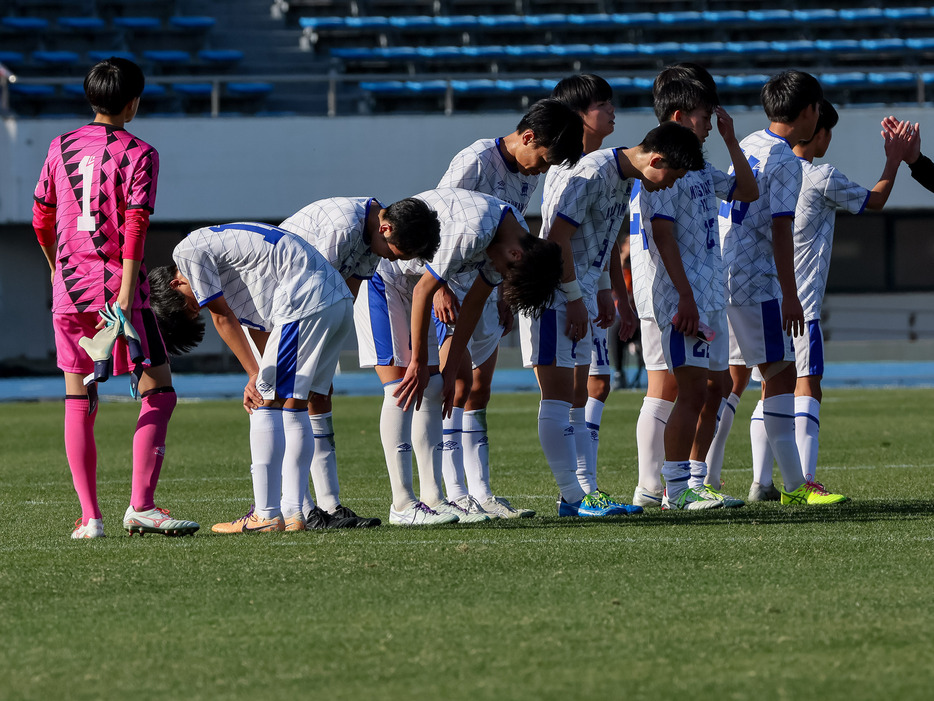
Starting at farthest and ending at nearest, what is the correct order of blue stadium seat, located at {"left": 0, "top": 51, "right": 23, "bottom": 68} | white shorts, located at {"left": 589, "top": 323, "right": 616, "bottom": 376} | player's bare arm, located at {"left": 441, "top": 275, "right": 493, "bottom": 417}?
blue stadium seat, located at {"left": 0, "top": 51, "right": 23, "bottom": 68}, white shorts, located at {"left": 589, "top": 323, "right": 616, "bottom": 376}, player's bare arm, located at {"left": 441, "top": 275, "right": 493, "bottom": 417}

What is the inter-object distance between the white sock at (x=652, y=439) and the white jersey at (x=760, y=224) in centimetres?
63

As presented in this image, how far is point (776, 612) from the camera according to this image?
3.40 metres

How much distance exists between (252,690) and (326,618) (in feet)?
2.32

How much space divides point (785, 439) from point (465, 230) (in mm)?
2124

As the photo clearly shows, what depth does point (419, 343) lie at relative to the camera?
5.07 metres

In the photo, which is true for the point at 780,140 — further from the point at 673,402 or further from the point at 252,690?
the point at 252,690

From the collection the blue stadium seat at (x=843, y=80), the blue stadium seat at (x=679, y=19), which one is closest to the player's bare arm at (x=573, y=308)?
the blue stadium seat at (x=843, y=80)

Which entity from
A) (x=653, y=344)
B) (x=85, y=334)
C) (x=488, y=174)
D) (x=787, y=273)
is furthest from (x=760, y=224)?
(x=85, y=334)

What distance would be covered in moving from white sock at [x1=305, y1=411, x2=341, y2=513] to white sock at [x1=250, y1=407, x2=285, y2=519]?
43 cm

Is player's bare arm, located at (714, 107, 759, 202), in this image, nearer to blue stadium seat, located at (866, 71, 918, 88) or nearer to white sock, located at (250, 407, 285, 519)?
white sock, located at (250, 407, 285, 519)

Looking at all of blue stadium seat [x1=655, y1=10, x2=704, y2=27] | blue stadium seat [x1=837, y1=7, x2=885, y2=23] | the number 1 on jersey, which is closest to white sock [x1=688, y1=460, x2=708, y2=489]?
the number 1 on jersey

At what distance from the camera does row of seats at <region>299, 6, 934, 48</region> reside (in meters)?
25.6

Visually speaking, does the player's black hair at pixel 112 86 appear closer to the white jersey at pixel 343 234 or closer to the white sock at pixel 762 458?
the white jersey at pixel 343 234

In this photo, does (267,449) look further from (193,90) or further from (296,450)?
(193,90)
